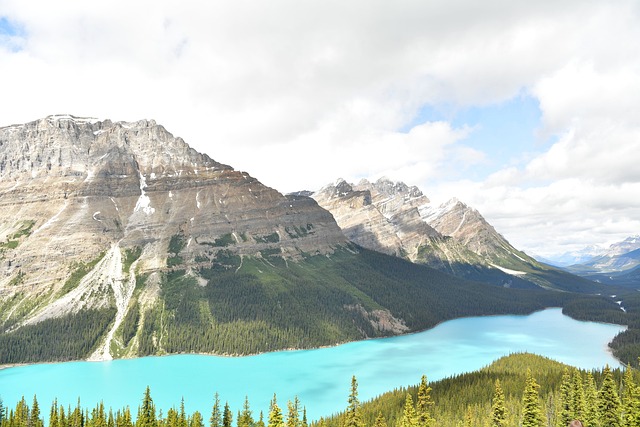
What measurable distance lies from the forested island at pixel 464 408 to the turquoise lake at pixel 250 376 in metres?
8.24

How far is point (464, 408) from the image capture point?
342 ft

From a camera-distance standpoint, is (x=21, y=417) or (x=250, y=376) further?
(x=250, y=376)

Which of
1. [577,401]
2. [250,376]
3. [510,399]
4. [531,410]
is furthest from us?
[250,376]

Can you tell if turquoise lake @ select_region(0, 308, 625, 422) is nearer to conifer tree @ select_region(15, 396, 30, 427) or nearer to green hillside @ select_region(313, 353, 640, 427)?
green hillside @ select_region(313, 353, 640, 427)

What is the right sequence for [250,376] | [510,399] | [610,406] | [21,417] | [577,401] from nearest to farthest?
[610,406]
[577,401]
[21,417]
[510,399]
[250,376]

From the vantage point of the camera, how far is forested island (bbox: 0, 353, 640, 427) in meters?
56.6

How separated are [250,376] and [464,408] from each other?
7376 centimetres

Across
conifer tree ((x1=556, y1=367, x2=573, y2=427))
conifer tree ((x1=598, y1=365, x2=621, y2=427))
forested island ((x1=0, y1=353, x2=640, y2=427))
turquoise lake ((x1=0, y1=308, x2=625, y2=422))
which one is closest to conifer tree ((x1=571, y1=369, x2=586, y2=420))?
forested island ((x1=0, y1=353, x2=640, y2=427))

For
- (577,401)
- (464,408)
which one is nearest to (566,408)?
(577,401)

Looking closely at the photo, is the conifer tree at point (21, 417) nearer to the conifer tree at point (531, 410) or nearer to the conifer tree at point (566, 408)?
the conifer tree at point (531, 410)

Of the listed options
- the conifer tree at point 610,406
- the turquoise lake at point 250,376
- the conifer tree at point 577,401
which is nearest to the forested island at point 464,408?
the conifer tree at point 577,401

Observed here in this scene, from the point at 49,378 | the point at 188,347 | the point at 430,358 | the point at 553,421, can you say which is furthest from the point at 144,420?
the point at 430,358

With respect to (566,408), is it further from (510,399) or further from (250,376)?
(250,376)

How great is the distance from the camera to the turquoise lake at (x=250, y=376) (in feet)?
418
